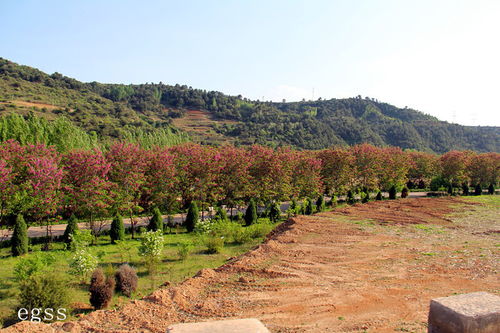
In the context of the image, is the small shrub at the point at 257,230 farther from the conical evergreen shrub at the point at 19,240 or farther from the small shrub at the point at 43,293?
the small shrub at the point at 43,293

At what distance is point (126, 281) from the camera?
41.4 feet

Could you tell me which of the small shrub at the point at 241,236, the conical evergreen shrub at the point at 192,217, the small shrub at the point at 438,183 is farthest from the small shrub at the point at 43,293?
the small shrub at the point at 438,183

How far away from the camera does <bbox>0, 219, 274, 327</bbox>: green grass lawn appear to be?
474 inches

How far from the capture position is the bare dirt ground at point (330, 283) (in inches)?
388

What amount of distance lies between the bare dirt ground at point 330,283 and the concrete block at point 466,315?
107 inches

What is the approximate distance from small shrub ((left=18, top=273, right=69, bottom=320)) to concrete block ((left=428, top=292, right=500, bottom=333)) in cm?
972

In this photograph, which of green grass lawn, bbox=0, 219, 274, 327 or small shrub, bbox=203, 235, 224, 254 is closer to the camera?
green grass lawn, bbox=0, 219, 274, 327

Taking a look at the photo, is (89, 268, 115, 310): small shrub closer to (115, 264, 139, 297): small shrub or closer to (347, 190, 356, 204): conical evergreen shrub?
(115, 264, 139, 297): small shrub

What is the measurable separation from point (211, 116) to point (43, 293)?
10391cm

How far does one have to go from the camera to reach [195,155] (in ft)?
84.3

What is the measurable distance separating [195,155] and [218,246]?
8.96 meters

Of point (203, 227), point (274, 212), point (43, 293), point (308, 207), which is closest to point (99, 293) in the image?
point (43, 293)

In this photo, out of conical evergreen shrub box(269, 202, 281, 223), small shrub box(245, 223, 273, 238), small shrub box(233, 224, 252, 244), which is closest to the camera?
small shrub box(233, 224, 252, 244)

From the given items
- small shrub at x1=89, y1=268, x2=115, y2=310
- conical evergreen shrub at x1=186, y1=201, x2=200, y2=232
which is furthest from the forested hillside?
small shrub at x1=89, y1=268, x2=115, y2=310
